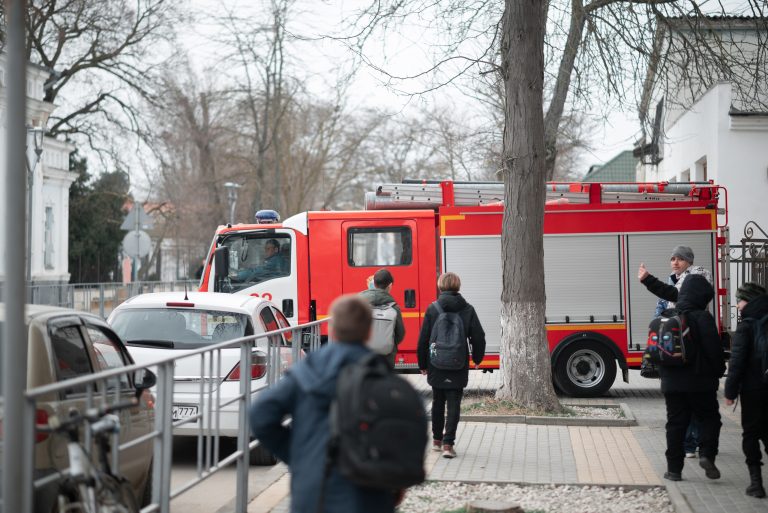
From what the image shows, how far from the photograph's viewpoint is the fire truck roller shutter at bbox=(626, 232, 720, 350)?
14.9 m

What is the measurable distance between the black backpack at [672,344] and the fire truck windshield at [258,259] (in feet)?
28.3

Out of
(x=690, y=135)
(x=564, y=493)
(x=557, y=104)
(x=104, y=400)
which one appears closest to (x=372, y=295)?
(x=564, y=493)

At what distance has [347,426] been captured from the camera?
3.77 m

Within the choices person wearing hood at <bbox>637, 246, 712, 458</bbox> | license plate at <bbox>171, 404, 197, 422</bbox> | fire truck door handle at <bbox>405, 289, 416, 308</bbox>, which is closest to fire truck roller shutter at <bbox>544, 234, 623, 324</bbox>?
fire truck door handle at <bbox>405, 289, 416, 308</bbox>

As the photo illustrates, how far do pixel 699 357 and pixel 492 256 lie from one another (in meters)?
7.44

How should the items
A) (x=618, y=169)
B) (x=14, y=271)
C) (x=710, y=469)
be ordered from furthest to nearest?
(x=618, y=169)
(x=710, y=469)
(x=14, y=271)

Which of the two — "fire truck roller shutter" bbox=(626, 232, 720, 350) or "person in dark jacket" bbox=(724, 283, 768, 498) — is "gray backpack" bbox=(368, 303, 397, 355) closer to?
"person in dark jacket" bbox=(724, 283, 768, 498)

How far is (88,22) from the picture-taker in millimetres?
38844

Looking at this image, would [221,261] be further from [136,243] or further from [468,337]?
[136,243]

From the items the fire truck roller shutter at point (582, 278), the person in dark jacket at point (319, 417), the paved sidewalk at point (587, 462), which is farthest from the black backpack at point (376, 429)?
the fire truck roller shutter at point (582, 278)

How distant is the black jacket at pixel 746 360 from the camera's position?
7652 mm

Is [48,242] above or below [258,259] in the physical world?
above

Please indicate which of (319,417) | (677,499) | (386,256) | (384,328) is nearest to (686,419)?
(677,499)

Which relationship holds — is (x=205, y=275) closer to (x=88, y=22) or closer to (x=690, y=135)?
(x=690, y=135)
